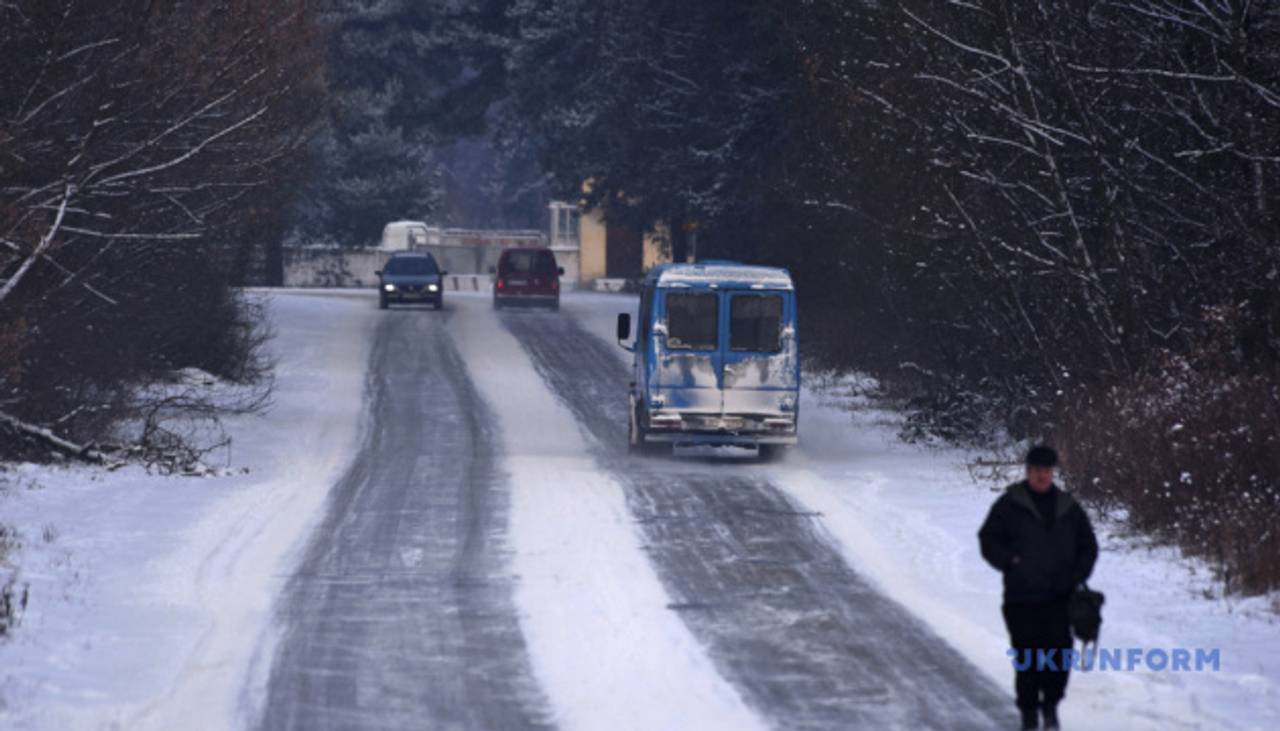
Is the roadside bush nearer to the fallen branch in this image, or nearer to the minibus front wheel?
the minibus front wheel

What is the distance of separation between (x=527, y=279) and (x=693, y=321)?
2965 centimetres

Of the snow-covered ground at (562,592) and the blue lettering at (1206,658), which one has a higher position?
the blue lettering at (1206,658)

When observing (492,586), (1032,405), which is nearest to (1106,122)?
(1032,405)

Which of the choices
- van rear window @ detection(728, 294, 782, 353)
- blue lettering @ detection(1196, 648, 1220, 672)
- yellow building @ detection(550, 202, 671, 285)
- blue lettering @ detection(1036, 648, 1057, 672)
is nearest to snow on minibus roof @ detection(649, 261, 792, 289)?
van rear window @ detection(728, 294, 782, 353)

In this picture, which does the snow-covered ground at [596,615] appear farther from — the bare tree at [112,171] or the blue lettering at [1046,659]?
the bare tree at [112,171]

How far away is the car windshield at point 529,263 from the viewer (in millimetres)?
54562

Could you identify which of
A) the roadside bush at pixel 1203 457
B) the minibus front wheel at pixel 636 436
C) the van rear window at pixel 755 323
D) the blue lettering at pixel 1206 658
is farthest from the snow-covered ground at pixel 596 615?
the roadside bush at pixel 1203 457

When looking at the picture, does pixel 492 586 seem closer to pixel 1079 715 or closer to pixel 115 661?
pixel 115 661

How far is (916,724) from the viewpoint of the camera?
35.4 ft

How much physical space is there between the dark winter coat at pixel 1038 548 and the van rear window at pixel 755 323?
48.2 feet

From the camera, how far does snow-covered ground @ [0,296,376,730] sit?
1136 centimetres

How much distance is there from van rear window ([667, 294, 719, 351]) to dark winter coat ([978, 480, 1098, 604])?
14726mm

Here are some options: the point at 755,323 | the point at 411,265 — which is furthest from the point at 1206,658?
the point at 411,265

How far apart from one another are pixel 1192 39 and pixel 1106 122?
135 cm
